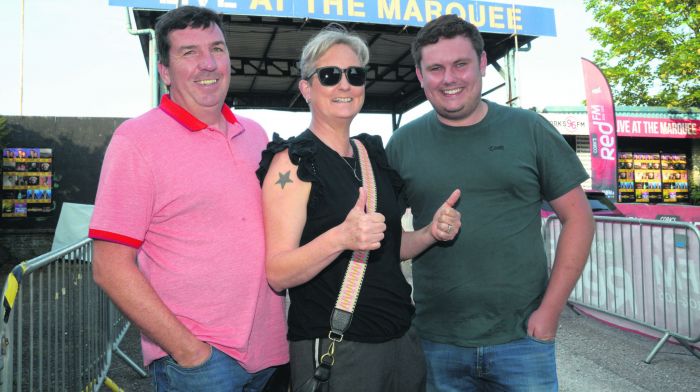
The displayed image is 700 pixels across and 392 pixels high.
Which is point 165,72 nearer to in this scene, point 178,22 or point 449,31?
point 178,22

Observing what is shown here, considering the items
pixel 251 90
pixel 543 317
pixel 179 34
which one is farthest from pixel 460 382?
pixel 251 90

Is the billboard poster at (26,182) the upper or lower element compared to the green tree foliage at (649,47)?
lower

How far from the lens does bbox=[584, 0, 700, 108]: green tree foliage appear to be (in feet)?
78.3

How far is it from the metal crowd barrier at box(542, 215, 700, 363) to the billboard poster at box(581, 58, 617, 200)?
1101 cm

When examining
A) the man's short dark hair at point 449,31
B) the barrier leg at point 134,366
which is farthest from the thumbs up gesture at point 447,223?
the barrier leg at point 134,366

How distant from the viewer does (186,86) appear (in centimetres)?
213

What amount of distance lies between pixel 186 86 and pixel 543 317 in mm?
1922

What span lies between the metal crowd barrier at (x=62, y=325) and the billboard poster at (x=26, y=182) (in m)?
9.58

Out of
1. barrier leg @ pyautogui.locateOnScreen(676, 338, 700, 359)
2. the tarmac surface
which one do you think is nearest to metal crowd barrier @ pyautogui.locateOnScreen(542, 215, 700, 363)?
barrier leg @ pyautogui.locateOnScreen(676, 338, 700, 359)

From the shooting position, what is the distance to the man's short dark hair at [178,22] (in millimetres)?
2104

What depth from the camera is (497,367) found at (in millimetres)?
2283

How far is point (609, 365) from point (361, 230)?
463 cm

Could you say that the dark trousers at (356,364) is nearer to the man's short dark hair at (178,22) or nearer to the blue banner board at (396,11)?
the man's short dark hair at (178,22)

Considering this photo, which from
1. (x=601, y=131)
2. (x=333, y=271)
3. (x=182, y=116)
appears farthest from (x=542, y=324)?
(x=601, y=131)
